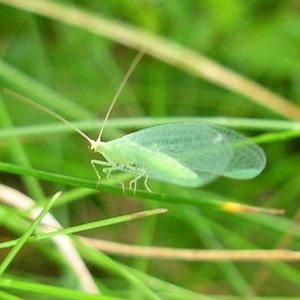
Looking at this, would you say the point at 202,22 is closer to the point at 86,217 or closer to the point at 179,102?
the point at 179,102

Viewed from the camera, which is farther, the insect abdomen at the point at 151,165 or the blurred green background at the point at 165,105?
the blurred green background at the point at 165,105

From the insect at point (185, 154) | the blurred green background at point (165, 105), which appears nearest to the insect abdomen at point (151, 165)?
the insect at point (185, 154)

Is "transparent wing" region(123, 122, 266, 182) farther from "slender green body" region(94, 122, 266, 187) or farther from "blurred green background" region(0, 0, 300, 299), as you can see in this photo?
"blurred green background" region(0, 0, 300, 299)

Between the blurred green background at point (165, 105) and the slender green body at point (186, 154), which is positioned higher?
the blurred green background at point (165, 105)

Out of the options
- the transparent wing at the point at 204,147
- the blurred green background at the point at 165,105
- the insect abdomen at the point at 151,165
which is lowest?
the insect abdomen at the point at 151,165

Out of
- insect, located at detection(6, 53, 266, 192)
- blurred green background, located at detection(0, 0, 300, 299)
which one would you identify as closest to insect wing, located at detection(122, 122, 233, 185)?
insect, located at detection(6, 53, 266, 192)

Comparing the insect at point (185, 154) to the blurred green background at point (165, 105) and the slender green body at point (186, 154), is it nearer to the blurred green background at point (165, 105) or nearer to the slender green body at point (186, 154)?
the slender green body at point (186, 154)

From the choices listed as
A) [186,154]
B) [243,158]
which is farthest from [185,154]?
[243,158]

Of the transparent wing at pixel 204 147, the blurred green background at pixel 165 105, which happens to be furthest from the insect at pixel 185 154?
the blurred green background at pixel 165 105
